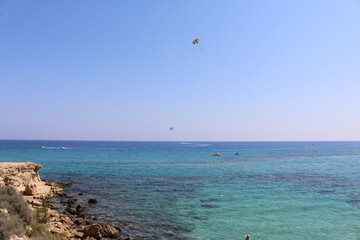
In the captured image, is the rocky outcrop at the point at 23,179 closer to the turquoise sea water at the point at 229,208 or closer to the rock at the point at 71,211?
the turquoise sea water at the point at 229,208

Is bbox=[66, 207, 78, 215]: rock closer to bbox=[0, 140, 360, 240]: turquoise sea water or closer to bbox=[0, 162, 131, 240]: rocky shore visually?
bbox=[0, 162, 131, 240]: rocky shore

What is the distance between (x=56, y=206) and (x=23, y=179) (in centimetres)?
614

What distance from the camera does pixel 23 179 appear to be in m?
27.7

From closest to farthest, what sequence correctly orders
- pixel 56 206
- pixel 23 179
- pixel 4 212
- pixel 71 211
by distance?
pixel 4 212 < pixel 71 211 < pixel 56 206 < pixel 23 179

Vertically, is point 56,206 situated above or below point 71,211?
below

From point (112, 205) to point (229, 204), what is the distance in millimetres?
11302

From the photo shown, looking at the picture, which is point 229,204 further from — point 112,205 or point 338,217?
point 112,205

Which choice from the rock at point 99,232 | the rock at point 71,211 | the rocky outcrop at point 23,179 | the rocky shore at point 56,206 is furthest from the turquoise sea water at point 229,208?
the rocky outcrop at point 23,179

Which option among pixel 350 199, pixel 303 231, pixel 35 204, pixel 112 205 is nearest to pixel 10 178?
pixel 35 204

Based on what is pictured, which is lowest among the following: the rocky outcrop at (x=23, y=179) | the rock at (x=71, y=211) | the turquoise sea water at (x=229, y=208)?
the turquoise sea water at (x=229, y=208)

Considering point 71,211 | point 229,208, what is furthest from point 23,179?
point 229,208

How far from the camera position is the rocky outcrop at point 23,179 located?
84.9ft

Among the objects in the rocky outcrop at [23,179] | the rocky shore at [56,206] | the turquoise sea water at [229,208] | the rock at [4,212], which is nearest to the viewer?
the rock at [4,212]

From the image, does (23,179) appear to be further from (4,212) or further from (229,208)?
(229,208)
